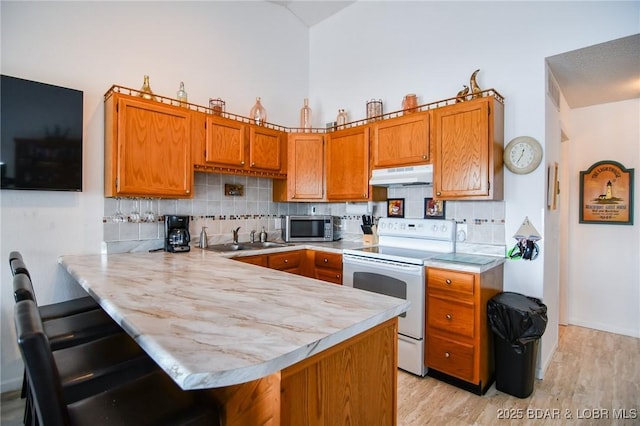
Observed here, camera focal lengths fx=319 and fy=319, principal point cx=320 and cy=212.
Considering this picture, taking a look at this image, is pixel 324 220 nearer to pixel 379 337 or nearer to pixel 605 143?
pixel 379 337

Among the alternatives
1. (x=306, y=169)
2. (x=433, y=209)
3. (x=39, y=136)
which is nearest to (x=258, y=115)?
(x=306, y=169)

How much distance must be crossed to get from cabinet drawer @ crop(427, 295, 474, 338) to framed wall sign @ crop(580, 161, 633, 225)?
2276 mm

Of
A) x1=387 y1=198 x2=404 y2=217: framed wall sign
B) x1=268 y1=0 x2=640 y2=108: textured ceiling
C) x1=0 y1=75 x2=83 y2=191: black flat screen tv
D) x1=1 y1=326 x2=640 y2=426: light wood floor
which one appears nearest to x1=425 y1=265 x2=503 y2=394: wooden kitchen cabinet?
x1=1 y1=326 x2=640 y2=426: light wood floor

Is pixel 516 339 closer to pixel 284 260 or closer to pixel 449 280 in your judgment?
pixel 449 280

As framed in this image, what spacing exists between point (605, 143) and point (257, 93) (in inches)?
146

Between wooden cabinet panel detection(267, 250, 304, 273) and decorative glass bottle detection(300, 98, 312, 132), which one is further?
decorative glass bottle detection(300, 98, 312, 132)

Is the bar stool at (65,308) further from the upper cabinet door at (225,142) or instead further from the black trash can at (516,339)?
the black trash can at (516,339)

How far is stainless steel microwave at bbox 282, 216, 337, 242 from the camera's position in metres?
3.43

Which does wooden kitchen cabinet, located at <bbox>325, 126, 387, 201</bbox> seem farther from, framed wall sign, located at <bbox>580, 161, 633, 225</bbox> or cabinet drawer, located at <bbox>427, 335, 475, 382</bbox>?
framed wall sign, located at <bbox>580, 161, 633, 225</bbox>

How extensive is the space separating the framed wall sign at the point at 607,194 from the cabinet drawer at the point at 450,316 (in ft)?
7.47

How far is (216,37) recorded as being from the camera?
10.4 ft

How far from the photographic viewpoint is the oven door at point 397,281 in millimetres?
2365

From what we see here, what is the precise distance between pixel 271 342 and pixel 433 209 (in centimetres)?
246

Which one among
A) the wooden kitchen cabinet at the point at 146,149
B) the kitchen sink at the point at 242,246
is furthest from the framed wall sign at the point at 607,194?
the wooden kitchen cabinet at the point at 146,149
